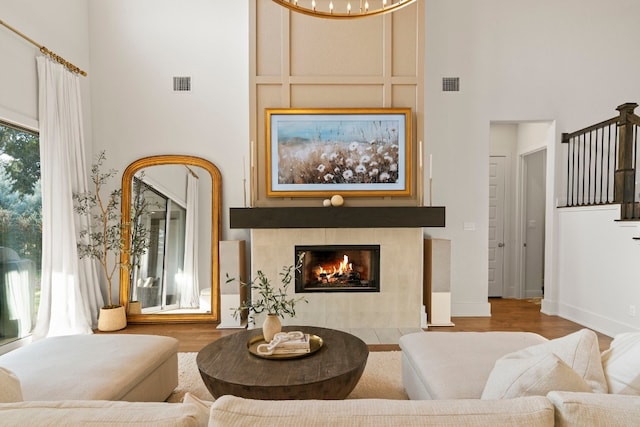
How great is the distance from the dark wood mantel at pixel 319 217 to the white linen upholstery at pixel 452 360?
164cm

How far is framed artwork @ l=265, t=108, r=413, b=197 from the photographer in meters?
4.21

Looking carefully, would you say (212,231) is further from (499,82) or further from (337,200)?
(499,82)

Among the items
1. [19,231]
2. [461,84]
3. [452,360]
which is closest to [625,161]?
[461,84]

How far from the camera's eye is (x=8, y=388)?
121 centimetres

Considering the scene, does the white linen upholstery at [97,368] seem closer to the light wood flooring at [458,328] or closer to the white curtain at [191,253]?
the light wood flooring at [458,328]

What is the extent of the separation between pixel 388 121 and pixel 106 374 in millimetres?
3462

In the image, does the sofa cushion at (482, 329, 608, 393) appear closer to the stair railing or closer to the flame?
the flame

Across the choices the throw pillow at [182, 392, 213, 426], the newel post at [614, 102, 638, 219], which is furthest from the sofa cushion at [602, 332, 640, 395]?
the newel post at [614, 102, 638, 219]

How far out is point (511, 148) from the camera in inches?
240

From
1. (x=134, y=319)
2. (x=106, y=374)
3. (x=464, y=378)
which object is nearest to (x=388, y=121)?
(x=464, y=378)

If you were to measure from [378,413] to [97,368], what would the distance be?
66.3 inches

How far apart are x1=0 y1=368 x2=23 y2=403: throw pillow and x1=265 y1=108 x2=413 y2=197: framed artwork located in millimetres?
3067

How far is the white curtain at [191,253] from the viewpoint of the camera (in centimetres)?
454

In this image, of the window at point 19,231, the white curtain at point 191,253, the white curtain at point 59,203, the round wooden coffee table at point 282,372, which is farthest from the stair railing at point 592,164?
the window at point 19,231
